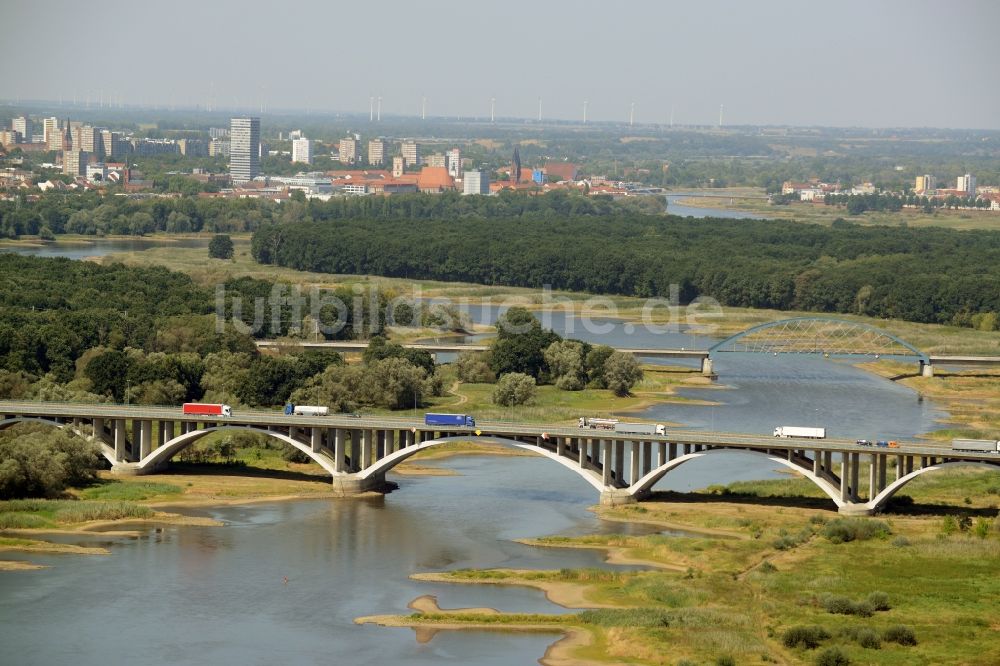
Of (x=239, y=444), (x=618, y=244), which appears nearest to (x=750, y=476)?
(x=239, y=444)

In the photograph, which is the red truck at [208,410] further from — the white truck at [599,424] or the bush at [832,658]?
the bush at [832,658]

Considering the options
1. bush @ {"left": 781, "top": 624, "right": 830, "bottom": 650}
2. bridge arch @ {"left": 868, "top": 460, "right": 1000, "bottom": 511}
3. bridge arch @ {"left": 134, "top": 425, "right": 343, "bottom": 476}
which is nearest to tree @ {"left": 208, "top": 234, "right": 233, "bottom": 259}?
bridge arch @ {"left": 134, "top": 425, "right": 343, "bottom": 476}

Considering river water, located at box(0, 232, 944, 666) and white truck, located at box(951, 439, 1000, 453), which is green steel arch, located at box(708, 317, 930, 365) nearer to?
river water, located at box(0, 232, 944, 666)

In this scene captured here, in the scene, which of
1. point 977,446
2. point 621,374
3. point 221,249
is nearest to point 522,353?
point 621,374

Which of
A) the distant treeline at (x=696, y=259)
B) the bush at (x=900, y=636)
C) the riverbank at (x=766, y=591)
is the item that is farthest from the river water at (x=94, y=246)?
the bush at (x=900, y=636)

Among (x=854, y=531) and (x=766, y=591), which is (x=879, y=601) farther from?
(x=854, y=531)

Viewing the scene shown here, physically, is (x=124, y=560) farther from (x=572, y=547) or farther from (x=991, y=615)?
(x=991, y=615)

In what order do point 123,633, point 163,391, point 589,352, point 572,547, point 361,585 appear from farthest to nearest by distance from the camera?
point 589,352
point 163,391
point 572,547
point 361,585
point 123,633
